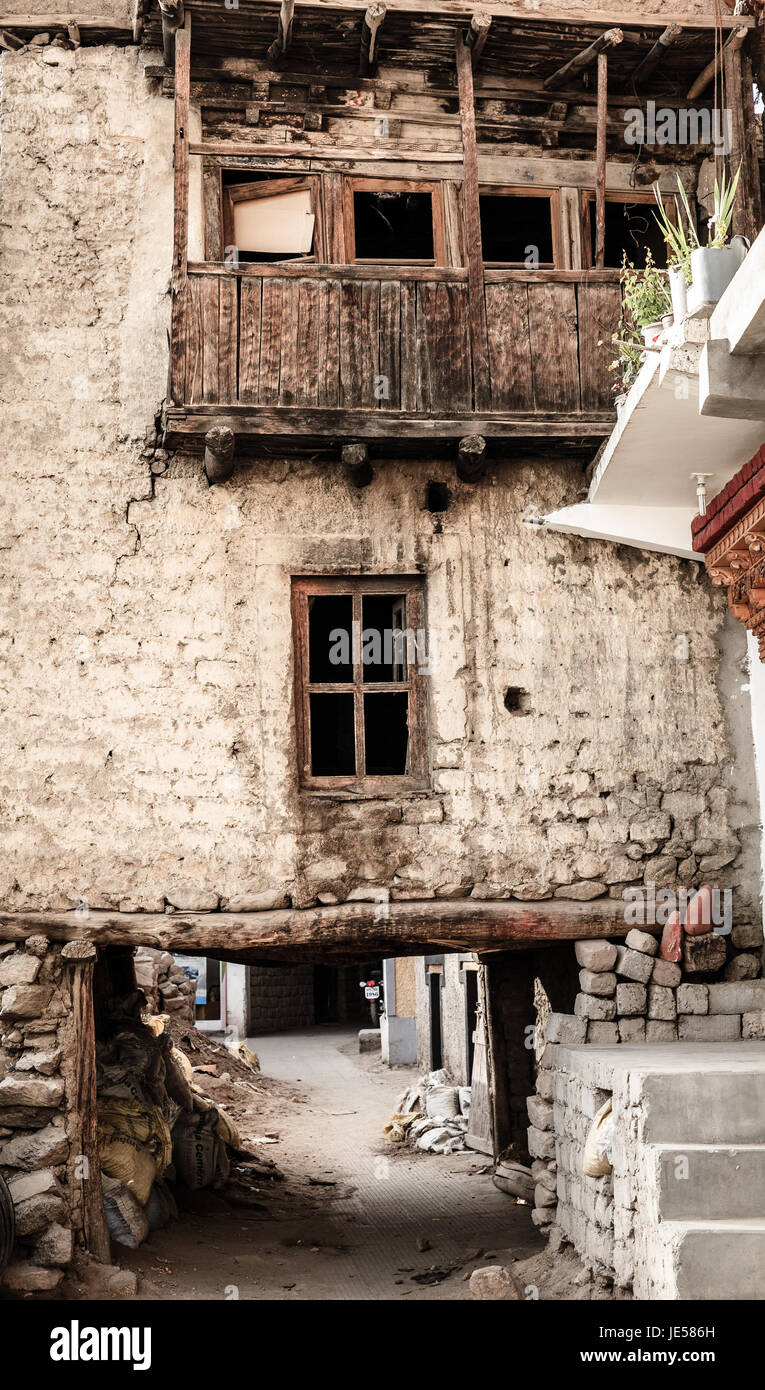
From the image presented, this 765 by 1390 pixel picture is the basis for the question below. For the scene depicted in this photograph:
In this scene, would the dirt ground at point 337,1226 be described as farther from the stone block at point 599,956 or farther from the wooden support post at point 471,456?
the wooden support post at point 471,456

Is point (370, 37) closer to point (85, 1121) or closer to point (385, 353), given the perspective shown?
point (385, 353)

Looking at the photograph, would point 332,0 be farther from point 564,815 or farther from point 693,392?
point 564,815

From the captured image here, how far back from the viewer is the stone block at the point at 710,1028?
325 inches

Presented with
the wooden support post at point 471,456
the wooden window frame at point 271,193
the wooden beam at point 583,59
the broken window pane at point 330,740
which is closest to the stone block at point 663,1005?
the wooden support post at point 471,456

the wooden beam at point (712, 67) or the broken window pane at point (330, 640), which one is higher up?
the wooden beam at point (712, 67)

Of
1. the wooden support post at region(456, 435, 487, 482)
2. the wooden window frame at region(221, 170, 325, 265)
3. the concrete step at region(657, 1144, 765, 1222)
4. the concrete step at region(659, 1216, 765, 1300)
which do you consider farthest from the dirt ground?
the wooden window frame at region(221, 170, 325, 265)

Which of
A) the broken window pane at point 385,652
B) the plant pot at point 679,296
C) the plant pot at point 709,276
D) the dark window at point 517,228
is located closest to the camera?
the plant pot at point 709,276

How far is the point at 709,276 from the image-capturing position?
639 centimetres

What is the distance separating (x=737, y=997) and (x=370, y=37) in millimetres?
6944

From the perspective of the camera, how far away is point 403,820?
8352 millimetres

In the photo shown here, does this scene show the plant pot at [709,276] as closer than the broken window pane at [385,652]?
Yes

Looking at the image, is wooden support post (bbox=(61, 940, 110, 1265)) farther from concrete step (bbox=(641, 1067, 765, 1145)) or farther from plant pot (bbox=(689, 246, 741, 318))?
plant pot (bbox=(689, 246, 741, 318))

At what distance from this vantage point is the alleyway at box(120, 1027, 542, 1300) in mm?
8234

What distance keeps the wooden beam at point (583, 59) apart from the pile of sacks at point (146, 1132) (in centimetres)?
809
